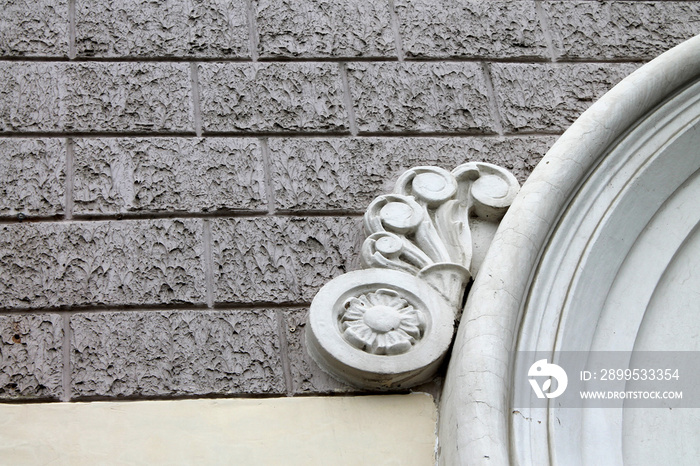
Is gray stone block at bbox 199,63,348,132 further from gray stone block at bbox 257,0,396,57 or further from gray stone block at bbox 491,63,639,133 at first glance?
gray stone block at bbox 491,63,639,133

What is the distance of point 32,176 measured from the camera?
2.43m

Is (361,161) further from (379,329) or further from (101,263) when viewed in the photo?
(101,263)

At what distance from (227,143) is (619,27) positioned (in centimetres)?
117

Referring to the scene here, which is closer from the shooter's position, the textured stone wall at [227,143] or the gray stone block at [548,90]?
the textured stone wall at [227,143]

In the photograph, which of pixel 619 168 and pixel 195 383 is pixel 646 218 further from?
pixel 195 383

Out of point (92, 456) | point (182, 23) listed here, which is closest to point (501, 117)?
point (182, 23)

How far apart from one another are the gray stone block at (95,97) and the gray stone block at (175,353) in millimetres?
546

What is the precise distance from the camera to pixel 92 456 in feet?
6.59

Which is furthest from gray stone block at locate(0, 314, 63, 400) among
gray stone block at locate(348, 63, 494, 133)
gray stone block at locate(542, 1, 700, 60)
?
gray stone block at locate(542, 1, 700, 60)

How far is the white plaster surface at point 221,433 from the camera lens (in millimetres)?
2018

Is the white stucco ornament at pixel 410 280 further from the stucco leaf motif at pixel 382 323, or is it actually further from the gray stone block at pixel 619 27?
the gray stone block at pixel 619 27

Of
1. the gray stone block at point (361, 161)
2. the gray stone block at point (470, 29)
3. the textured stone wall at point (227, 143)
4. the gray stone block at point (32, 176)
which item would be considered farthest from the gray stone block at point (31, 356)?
the gray stone block at point (470, 29)

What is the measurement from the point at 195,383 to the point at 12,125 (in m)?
0.84

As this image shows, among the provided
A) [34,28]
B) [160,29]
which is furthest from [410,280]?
[34,28]
